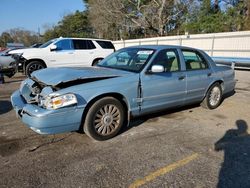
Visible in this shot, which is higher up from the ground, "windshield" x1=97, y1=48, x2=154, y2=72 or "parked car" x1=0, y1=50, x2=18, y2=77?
"windshield" x1=97, y1=48, x2=154, y2=72

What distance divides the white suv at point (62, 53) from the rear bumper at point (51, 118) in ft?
20.8

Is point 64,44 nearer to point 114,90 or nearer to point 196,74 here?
point 196,74

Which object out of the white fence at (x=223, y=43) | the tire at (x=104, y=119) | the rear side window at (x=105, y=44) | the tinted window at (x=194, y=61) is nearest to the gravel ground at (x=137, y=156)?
the tire at (x=104, y=119)

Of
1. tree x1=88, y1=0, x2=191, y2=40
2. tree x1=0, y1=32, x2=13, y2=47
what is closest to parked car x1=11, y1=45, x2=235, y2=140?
tree x1=88, y1=0, x2=191, y2=40

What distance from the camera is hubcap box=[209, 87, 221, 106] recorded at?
599 cm

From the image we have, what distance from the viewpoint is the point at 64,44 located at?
10.9 metres

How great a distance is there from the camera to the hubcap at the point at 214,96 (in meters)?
5.99

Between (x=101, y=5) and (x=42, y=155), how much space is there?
3639cm

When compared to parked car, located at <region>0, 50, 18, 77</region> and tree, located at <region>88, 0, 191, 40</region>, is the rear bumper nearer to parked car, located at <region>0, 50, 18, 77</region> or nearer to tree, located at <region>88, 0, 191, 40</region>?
parked car, located at <region>0, 50, 18, 77</region>

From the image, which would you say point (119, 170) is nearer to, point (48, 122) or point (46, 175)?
point (46, 175)

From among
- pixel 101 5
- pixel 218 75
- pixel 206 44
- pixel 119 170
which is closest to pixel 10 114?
pixel 119 170

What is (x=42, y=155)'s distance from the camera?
3.55 m

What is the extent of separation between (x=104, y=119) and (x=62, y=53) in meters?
7.56

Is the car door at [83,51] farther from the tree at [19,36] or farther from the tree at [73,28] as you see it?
the tree at [19,36]
